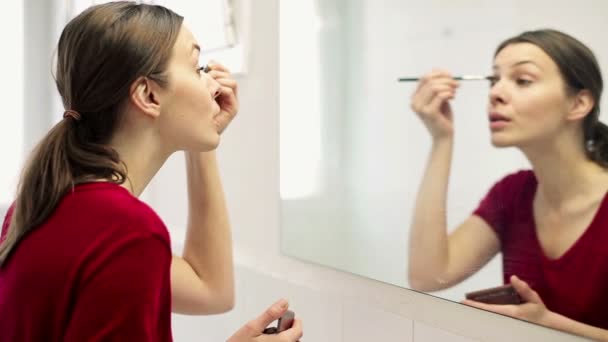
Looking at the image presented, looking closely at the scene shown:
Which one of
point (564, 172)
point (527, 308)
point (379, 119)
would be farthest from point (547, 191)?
point (379, 119)

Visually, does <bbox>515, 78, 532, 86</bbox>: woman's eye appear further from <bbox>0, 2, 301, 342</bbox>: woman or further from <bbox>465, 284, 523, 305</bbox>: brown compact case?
<bbox>0, 2, 301, 342</bbox>: woman

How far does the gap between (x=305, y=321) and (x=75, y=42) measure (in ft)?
2.07

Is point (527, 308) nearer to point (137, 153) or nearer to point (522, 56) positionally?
point (522, 56)

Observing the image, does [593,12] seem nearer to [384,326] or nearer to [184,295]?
[384,326]

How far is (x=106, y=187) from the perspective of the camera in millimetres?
694

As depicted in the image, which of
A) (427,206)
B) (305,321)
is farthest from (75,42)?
(305,321)

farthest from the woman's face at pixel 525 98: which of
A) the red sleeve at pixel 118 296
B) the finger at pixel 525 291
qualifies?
the red sleeve at pixel 118 296

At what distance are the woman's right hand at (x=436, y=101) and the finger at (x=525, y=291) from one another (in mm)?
197

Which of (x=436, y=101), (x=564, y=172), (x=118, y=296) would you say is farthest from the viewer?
(x=436, y=101)

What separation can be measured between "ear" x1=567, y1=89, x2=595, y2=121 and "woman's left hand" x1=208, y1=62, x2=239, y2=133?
1.60ft

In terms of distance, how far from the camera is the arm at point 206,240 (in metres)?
1.02

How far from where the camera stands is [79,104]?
759 millimetres

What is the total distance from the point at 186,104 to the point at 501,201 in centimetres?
39

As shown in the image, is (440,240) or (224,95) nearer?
(440,240)
